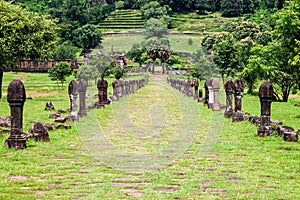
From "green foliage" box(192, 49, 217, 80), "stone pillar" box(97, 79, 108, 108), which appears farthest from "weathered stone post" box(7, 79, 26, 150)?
"green foliage" box(192, 49, 217, 80)

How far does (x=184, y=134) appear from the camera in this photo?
16.8 metres

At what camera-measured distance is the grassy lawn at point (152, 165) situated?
28.2 feet

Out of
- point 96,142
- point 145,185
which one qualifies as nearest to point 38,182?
point 145,185

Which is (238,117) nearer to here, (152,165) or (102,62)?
(152,165)

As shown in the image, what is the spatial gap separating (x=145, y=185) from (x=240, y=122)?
11.1 metres

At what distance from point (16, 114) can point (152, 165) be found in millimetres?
4243

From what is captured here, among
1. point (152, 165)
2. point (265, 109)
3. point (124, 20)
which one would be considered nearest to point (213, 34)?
point (265, 109)

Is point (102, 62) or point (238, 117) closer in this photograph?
point (238, 117)

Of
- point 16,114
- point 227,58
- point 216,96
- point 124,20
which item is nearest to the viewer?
point 16,114

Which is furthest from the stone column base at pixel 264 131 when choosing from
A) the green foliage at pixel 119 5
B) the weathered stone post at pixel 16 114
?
the green foliage at pixel 119 5

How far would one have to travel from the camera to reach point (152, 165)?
10883mm

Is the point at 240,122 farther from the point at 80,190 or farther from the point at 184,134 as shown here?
the point at 80,190

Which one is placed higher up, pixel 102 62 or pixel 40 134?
pixel 102 62

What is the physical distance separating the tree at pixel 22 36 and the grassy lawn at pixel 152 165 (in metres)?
15.5
